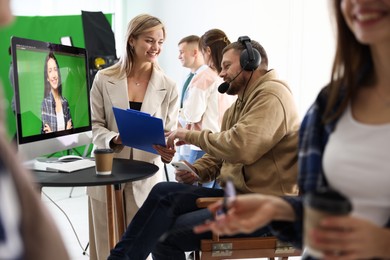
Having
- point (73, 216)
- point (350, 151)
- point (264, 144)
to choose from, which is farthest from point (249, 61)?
point (73, 216)

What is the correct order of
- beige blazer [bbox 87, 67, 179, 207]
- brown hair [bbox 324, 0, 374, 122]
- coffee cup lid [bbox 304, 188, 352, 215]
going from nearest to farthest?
coffee cup lid [bbox 304, 188, 352, 215] < brown hair [bbox 324, 0, 374, 122] < beige blazer [bbox 87, 67, 179, 207]

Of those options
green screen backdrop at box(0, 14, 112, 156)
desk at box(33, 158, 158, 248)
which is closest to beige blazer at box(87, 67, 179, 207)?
desk at box(33, 158, 158, 248)

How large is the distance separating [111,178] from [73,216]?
7.06 ft

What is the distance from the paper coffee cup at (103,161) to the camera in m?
1.90

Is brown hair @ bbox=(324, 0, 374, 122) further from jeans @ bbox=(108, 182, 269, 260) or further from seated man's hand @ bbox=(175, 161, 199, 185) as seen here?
seated man's hand @ bbox=(175, 161, 199, 185)

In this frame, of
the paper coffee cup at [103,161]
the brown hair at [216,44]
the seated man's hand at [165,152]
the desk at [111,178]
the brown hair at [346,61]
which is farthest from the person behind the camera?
the brown hair at [216,44]

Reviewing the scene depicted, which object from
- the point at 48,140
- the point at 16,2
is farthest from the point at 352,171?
the point at 16,2

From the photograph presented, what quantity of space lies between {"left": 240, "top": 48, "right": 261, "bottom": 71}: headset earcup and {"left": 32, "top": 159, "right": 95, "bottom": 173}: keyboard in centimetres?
77

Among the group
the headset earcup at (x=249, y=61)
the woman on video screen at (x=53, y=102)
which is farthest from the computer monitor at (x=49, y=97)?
the headset earcup at (x=249, y=61)

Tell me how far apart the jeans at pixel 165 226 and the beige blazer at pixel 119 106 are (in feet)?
1.24

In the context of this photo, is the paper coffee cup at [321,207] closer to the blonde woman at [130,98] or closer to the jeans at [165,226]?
the jeans at [165,226]

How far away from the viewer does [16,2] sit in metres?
4.80

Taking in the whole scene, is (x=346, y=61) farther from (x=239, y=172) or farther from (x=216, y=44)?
(x=216, y=44)

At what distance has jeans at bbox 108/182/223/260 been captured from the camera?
191cm
